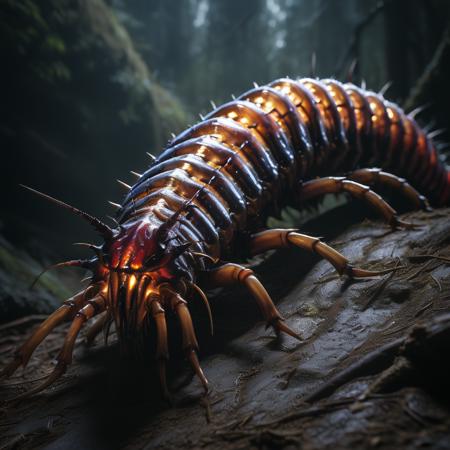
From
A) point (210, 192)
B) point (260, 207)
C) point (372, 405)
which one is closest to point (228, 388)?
point (372, 405)

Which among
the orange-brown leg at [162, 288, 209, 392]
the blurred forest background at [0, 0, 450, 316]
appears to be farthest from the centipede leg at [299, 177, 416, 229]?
the blurred forest background at [0, 0, 450, 316]

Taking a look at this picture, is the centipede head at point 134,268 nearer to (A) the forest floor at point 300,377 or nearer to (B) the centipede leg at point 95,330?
(A) the forest floor at point 300,377

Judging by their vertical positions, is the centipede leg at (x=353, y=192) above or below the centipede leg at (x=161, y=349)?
above

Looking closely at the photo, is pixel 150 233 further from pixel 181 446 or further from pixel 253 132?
pixel 253 132

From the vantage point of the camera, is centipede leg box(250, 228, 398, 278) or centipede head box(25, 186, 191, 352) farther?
centipede leg box(250, 228, 398, 278)

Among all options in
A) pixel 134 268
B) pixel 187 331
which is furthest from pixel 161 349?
pixel 134 268

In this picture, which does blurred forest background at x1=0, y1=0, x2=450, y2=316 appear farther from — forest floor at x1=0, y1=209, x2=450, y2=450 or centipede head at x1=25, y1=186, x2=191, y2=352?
centipede head at x1=25, y1=186, x2=191, y2=352

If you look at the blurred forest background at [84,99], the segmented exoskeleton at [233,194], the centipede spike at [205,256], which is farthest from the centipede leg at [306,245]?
the blurred forest background at [84,99]

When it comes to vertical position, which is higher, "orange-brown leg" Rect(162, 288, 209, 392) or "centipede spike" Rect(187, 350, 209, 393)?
"orange-brown leg" Rect(162, 288, 209, 392)
